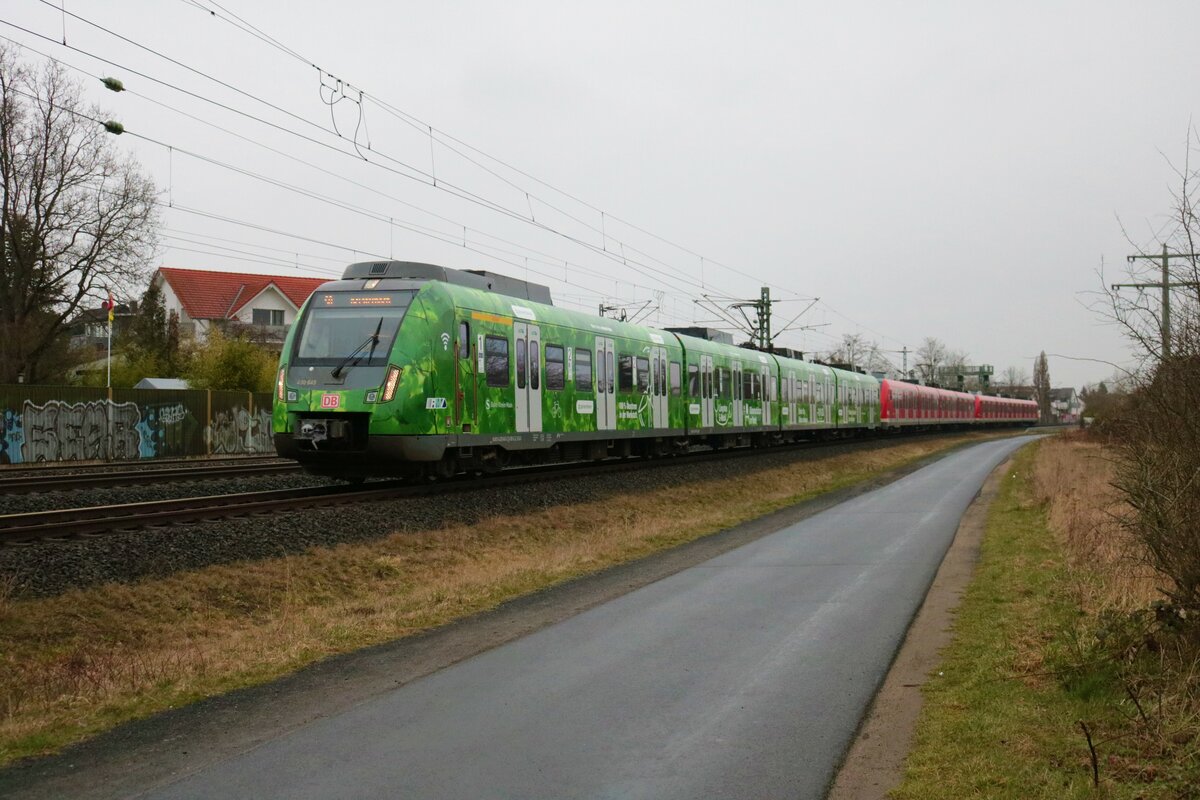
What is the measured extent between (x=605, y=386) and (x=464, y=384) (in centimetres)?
687

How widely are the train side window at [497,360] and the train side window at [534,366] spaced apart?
1054mm

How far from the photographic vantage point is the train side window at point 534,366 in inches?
Result: 818

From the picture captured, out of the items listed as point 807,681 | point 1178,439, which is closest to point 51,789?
point 807,681

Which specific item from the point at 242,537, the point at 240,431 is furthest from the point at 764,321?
the point at 242,537

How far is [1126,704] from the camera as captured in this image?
21.6 feet

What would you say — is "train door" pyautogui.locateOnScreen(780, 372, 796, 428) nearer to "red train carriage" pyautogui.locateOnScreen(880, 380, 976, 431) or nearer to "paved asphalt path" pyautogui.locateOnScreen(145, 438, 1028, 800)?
"red train carriage" pyautogui.locateOnScreen(880, 380, 976, 431)

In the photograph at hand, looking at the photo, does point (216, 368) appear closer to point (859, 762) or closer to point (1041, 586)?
point (1041, 586)

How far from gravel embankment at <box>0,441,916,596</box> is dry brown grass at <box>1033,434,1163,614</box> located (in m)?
8.39

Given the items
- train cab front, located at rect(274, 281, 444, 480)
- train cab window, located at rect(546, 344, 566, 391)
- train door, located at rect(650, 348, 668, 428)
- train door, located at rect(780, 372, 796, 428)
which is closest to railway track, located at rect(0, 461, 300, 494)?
train cab front, located at rect(274, 281, 444, 480)

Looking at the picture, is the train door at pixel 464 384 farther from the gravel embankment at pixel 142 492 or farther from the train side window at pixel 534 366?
the gravel embankment at pixel 142 492

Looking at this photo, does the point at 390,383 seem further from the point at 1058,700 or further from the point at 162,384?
the point at 162,384

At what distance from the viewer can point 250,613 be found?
11.1 meters

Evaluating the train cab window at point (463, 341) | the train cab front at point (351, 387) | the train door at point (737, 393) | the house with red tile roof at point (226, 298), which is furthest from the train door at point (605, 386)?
the house with red tile roof at point (226, 298)

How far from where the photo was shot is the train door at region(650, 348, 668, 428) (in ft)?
90.9
